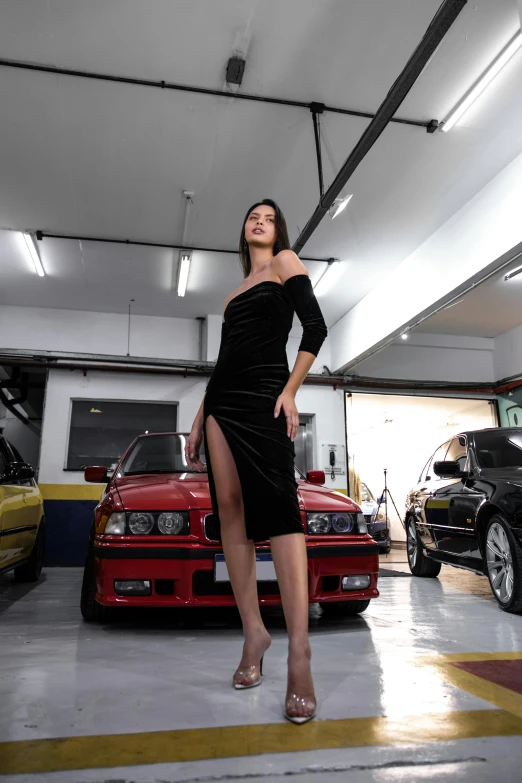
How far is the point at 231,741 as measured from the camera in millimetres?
1378

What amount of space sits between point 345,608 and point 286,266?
2385 mm

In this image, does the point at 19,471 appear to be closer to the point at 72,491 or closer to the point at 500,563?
the point at 500,563

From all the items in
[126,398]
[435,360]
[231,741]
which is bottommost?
[231,741]

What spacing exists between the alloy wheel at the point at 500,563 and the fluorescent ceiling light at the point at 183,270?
5.03 metres

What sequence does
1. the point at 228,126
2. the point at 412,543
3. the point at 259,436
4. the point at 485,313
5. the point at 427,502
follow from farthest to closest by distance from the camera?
the point at 485,313 < the point at 412,543 < the point at 427,502 < the point at 228,126 < the point at 259,436

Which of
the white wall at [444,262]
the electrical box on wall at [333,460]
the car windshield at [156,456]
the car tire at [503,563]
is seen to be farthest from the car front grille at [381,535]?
the car windshield at [156,456]

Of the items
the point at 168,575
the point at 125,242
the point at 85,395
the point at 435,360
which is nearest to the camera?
the point at 168,575

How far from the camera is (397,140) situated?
5.11 meters

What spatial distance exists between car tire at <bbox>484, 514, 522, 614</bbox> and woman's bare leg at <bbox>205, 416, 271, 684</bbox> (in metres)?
2.48

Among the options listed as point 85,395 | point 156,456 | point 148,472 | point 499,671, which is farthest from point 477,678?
point 85,395

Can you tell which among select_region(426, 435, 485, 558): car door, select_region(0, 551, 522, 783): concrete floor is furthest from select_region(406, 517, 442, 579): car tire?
select_region(0, 551, 522, 783): concrete floor

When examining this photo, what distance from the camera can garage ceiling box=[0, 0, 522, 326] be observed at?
12.9 feet

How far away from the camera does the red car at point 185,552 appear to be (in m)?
2.72

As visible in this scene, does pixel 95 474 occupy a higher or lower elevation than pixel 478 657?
higher
